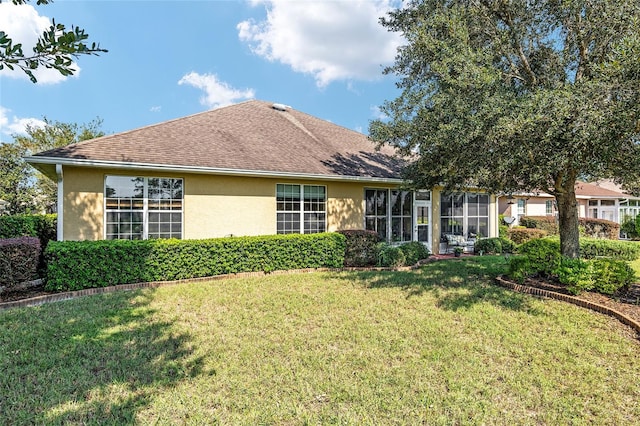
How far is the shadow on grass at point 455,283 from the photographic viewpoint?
7084 millimetres

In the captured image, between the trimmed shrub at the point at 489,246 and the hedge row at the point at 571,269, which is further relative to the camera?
the trimmed shrub at the point at 489,246

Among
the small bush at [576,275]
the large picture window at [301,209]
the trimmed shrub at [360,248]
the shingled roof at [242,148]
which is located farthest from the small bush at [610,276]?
the large picture window at [301,209]

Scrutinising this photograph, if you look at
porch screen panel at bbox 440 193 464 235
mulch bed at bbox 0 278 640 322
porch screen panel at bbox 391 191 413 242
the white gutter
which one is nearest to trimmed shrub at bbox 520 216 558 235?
porch screen panel at bbox 440 193 464 235

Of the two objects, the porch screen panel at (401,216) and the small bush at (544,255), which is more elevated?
the porch screen panel at (401,216)

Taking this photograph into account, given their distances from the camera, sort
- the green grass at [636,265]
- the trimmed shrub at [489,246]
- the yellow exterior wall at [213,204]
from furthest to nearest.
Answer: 1. the trimmed shrub at [489,246]
2. the green grass at [636,265]
3. the yellow exterior wall at [213,204]

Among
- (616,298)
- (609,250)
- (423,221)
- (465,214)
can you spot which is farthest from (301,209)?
(609,250)

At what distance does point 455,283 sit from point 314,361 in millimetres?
5773

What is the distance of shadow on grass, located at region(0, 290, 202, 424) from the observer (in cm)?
333

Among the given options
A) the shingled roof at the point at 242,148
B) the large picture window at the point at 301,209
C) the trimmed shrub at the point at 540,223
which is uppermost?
the shingled roof at the point at 242,148

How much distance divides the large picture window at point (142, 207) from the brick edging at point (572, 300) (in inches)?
377

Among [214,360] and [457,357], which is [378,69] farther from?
[214,360]

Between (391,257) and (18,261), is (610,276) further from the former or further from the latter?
(18,261)

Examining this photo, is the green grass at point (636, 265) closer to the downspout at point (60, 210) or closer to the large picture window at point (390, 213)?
the large picture window at point (390, 213)

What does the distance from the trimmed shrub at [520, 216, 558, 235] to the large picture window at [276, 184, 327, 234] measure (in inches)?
674
